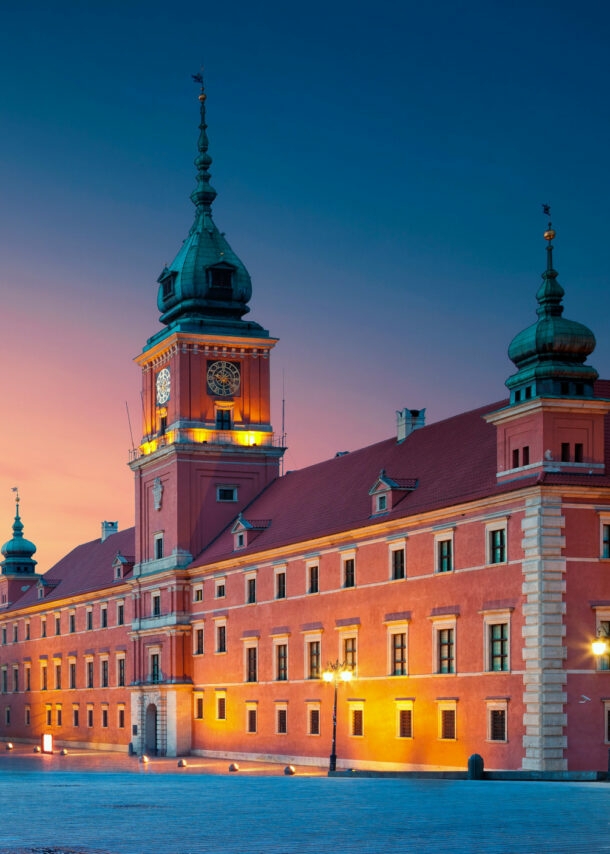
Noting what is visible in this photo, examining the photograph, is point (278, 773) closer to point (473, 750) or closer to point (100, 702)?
point (473, 750)

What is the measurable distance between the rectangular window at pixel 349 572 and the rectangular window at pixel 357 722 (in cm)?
485

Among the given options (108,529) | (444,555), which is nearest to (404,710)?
(444,555)

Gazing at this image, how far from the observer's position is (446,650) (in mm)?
48781

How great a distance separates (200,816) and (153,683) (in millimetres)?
51279

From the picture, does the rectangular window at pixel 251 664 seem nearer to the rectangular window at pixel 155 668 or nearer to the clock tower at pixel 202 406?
the clock tower at pixel 202 406

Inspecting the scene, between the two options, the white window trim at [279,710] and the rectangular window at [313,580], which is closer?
the rectangular window at [313,580]

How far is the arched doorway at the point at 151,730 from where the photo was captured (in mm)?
75375

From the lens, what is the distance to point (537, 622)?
43.3 meters

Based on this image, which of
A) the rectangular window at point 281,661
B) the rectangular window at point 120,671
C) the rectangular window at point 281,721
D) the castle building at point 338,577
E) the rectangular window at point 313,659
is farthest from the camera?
the rectangular window at point 120,671

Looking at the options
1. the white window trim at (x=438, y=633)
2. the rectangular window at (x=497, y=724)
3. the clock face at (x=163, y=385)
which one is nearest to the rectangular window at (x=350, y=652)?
the white window trim at (x=438, y=633)

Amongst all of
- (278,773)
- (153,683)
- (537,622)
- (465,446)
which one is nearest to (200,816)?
(537,622)

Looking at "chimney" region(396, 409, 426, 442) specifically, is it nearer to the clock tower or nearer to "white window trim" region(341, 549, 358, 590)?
"white window trim" region(341, 549, 358, 590)

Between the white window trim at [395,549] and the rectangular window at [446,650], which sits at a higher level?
the white window trim at [395,549]

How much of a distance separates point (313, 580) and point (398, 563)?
7.74m
